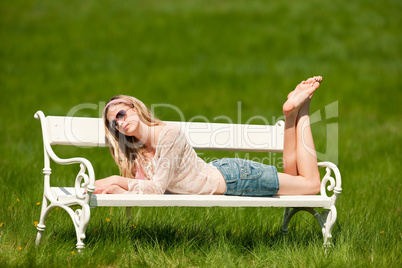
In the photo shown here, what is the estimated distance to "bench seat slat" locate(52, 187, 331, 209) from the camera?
344 centimetres

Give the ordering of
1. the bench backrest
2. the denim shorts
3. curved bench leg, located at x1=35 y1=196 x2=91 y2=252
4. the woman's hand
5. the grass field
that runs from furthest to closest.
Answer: the bench backrest
the denim shorts
the grass field
the woman's hand
curved bench leg, located at x1=35 y1=196 x2=91 y2=252

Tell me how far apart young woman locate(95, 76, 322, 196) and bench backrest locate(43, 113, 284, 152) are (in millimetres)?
209

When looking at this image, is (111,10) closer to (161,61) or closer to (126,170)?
(161,61)

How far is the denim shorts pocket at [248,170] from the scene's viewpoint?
4062mm

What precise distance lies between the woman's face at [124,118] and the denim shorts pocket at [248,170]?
813mm

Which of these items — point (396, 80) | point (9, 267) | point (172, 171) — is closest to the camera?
point (9, 267)

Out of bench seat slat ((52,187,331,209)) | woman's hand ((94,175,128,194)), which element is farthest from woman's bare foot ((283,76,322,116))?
woman's hand ((94,175,128,194))

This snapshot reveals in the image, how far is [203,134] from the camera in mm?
4539

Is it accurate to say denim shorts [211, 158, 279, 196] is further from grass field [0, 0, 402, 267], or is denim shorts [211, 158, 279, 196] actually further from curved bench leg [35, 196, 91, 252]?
curved bench leg [35, 196, 91, 252]

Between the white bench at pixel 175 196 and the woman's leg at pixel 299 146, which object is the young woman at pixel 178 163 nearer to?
the woman's leg at pixel 299 146

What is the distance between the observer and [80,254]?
11.6ft

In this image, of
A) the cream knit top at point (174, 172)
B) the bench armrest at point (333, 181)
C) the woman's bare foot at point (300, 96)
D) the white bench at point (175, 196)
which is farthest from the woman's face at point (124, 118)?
the bench armrest at point (333, 181)

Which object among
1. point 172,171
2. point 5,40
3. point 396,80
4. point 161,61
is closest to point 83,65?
point 161,61

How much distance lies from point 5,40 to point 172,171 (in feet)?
35.9
